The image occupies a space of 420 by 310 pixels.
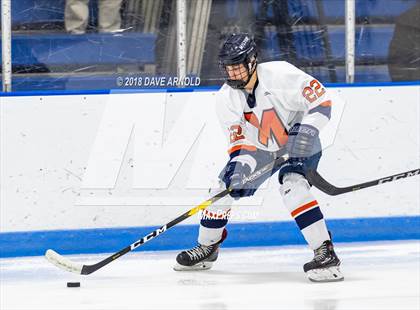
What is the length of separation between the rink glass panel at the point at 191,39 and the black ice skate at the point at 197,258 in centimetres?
84

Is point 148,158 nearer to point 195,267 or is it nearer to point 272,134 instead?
point 195,267

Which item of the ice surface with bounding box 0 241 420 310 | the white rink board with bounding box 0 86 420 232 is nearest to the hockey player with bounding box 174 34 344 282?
the ice surface with bounding box 0 241 420 310

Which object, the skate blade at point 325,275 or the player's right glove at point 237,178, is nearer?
the skate blade at point 325,275

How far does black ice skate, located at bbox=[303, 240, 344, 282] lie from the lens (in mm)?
3756

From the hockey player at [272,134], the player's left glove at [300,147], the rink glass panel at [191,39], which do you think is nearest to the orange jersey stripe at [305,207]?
the hockey player at [272,134]

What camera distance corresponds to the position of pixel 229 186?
388 centimetres

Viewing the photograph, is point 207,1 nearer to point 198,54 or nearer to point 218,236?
point 198,54

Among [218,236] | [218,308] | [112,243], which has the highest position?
→ [218,308]

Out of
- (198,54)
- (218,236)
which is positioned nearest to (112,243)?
(218,236)

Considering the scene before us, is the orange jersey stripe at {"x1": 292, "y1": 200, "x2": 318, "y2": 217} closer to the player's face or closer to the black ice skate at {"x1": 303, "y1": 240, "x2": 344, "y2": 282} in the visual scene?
the black ice skate at {"x1": 303, "y1": 240, "x2": 344, "y2": 282}

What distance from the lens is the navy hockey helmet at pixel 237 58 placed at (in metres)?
3.79

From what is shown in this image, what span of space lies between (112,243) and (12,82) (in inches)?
31.7

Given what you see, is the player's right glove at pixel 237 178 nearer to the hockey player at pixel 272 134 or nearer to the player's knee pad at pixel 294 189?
the hockey player at pixel 272 134

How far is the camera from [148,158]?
14.8 ft
